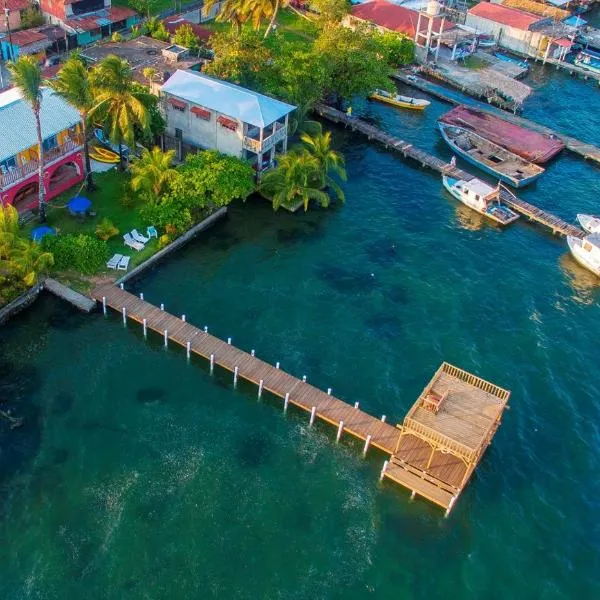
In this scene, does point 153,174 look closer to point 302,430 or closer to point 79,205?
point 79,205

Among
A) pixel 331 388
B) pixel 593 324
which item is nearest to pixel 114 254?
pixel 331 388

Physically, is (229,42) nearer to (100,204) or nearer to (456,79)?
(100,204)

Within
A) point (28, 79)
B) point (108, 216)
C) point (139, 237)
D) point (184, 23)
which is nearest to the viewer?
point (28, 79)

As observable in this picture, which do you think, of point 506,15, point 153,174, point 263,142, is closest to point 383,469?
point 153,174

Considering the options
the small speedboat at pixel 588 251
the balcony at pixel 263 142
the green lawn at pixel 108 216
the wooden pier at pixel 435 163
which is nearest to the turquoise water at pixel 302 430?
the small speedboat at pixel 588 251

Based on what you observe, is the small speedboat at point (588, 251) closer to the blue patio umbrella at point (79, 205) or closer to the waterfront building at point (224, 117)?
the waterfront building at point (224, 117)

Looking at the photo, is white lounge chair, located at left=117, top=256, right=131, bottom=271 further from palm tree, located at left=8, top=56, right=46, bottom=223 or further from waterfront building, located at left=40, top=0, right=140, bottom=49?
waterfront building, located at left=40, top=0, right=140, bottom=49

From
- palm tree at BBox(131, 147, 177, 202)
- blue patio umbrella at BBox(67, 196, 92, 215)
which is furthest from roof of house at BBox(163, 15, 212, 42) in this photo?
blue patio umbrella at BBox(67, 196, 92, 215)
